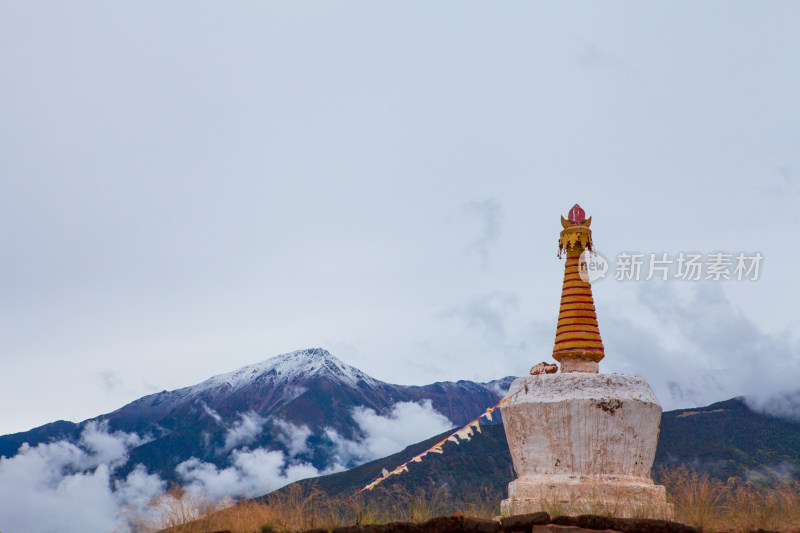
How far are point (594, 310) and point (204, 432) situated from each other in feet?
363

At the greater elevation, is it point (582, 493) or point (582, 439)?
point (582, 439)

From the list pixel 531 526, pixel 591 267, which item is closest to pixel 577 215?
pixel 591 267

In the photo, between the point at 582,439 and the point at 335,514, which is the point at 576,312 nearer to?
the point at 582,439

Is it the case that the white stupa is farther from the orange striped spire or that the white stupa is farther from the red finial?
the red finial

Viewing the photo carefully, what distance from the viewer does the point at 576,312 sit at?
663 inches

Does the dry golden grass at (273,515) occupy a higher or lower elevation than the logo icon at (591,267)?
lower

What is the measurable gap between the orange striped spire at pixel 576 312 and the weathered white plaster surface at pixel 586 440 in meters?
1.66

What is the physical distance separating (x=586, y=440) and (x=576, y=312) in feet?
11.5

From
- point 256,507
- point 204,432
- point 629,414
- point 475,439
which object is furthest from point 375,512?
point 204,432

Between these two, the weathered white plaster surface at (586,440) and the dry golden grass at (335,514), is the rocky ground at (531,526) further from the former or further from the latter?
the weathered white plaster surface at (586,440)

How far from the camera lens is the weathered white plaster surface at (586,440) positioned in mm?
14008

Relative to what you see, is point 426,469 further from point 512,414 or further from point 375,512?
point 375,512

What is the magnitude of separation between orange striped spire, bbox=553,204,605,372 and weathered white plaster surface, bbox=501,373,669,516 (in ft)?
5.43

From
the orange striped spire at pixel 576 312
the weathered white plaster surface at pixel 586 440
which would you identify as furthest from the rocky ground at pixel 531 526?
the orange striped spire at pixel 576 312
